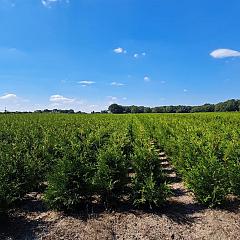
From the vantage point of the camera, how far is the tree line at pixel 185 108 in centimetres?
10805

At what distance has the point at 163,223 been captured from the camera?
709 cm

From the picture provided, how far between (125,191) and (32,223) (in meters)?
2.51

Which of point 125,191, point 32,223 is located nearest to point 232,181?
point 125,191

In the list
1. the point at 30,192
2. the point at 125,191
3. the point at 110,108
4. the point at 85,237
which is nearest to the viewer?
the point at 85,237

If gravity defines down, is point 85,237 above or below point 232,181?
below

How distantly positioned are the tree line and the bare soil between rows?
102448 millimetres

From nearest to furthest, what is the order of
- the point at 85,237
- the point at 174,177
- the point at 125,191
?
the point at 85,237 → the point at 125,191 → the point at 174,177

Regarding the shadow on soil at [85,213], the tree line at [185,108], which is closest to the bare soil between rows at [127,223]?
the shadow on soil at [85,213]

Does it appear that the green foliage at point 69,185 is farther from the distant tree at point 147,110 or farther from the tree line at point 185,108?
the distant tree at point 147,110

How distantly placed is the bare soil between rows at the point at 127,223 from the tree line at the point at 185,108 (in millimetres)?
102448

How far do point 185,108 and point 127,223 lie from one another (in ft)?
417

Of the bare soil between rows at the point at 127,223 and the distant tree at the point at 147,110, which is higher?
the distant tree at the point at 147,110

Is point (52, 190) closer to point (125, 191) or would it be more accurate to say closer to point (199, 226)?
point (125, 191)

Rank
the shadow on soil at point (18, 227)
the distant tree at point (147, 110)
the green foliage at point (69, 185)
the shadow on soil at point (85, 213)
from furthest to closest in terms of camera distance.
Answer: the distant tree at point (147, 110), the green foliage at point (69, 185), the shadow on soil at point (85, 213), the shadow on soil at point (18, 227)
